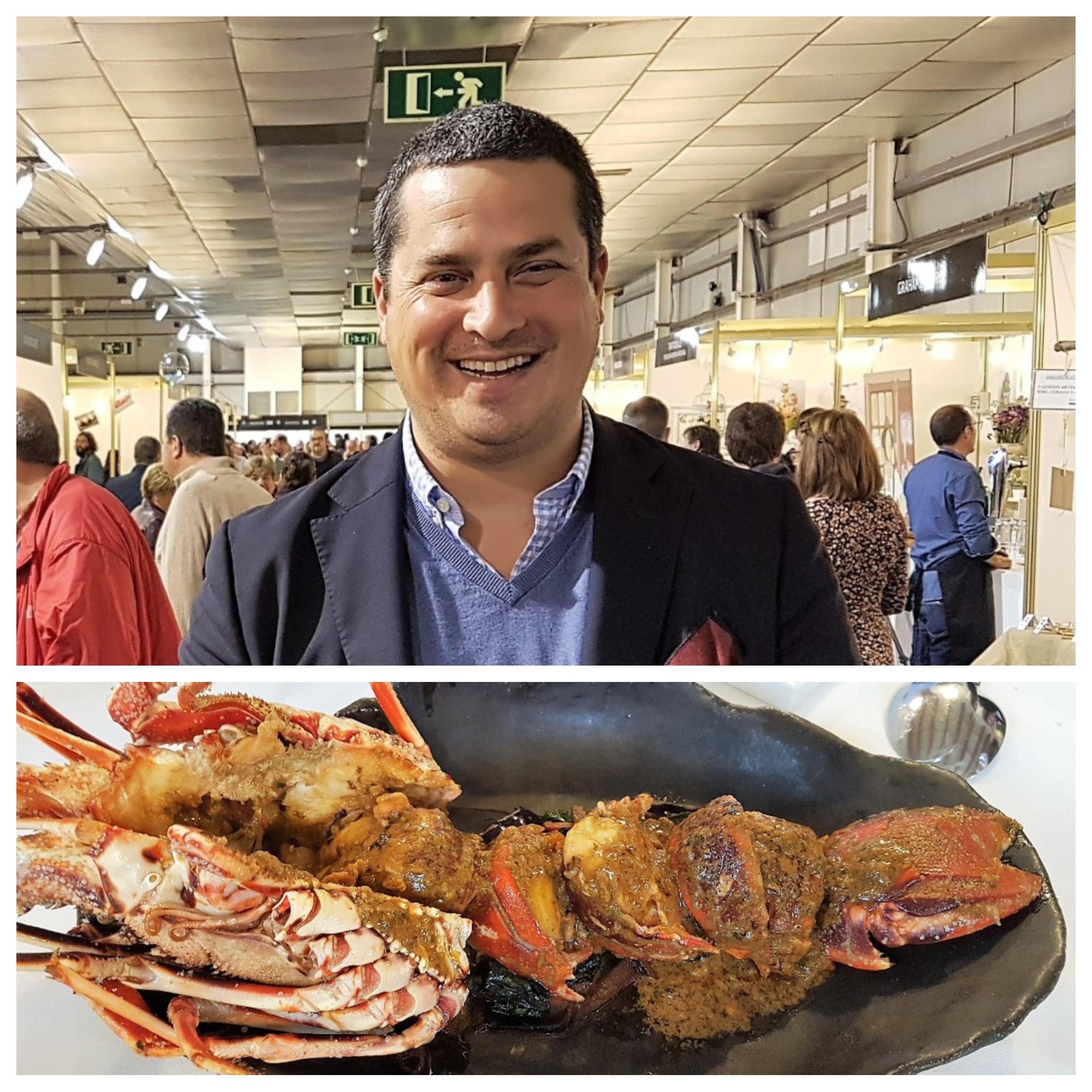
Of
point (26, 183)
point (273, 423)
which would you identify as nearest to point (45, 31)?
point (26, 183)

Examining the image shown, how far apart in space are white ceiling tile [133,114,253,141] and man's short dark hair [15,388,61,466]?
0.50m

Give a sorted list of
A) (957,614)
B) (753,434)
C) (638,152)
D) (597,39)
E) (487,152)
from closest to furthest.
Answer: (487,152) < (597,39) < (638,152) < (753,434) < (957,614)

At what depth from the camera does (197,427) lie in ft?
→ 6.82

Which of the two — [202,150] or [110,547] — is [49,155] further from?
[110,547]

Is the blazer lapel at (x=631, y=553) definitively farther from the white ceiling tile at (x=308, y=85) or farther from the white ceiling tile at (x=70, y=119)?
the white ceiling tile at (x=70, y=119)

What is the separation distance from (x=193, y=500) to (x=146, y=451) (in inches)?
32.1

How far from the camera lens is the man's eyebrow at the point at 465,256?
875 mm

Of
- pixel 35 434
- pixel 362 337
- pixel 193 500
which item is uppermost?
pixel 362 337

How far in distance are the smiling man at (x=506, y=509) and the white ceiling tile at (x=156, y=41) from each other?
52cm

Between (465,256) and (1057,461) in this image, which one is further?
(1057,461)

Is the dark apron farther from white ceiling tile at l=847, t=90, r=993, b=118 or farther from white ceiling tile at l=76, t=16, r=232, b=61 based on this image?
white ceiling tile at l=76, t=16, r=232, b=61
